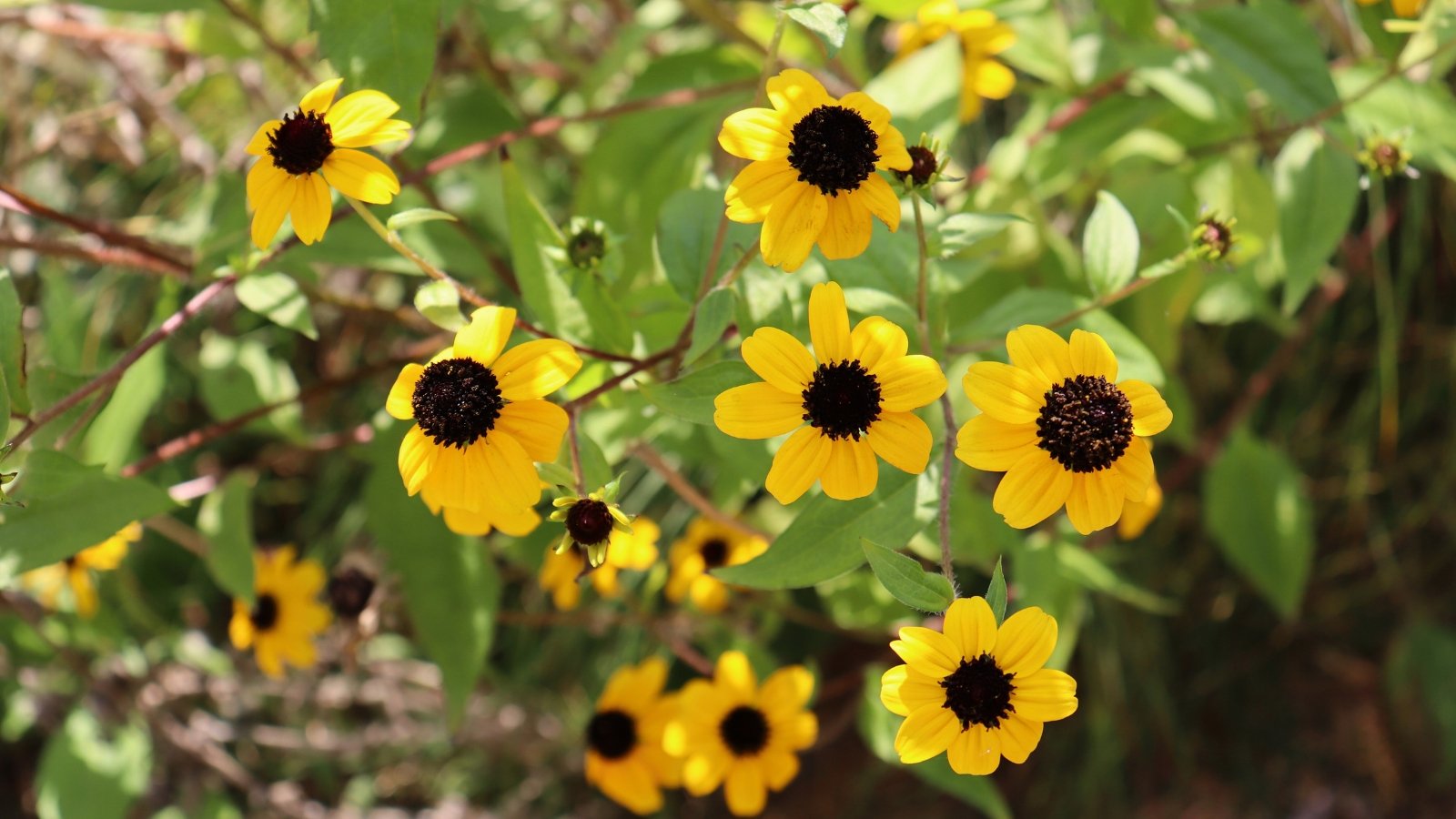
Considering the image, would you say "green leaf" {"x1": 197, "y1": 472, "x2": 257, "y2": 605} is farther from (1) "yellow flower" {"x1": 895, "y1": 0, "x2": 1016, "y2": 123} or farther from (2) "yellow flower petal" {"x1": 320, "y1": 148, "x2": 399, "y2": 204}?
(1) "yellow flower" {"x1": 895, "y1": 0, "x2": 1016, "y2": 123}

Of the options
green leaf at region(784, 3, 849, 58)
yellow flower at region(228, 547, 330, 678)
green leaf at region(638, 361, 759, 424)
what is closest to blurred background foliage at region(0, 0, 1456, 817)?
green leaf at region(638, 361, 759, 424)

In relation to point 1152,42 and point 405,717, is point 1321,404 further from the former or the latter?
point 405,717

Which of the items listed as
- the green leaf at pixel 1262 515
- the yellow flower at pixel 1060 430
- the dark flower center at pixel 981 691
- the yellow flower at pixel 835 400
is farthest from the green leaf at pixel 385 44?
the green leaf at pixel 1262 515

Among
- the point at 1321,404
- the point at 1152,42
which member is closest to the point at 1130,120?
the point at 1152,42

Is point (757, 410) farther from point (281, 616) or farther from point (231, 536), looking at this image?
point (281, 616)

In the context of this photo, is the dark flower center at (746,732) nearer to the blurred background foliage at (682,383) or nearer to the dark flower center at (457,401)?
the blurred background foliage at (682,383)
